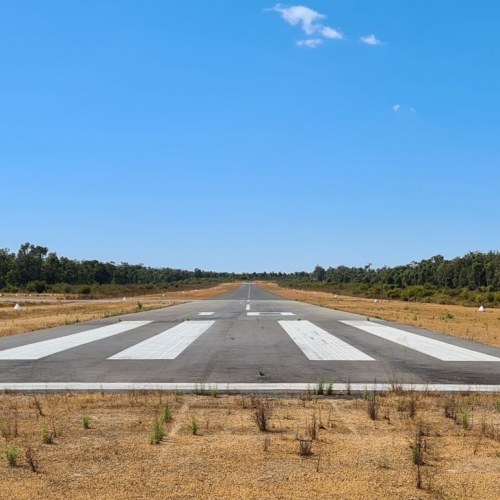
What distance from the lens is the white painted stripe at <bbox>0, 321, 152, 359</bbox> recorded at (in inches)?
536

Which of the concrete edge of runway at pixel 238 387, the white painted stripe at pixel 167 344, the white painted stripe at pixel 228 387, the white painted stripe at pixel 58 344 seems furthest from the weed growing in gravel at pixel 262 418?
the white painted stripe at pixel 58 344

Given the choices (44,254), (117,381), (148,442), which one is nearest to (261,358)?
(117,381)

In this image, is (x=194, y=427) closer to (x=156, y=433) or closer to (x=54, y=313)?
(x=156, y=433)

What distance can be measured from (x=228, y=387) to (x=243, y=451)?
3.57m

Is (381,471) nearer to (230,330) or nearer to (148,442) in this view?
(148,442)

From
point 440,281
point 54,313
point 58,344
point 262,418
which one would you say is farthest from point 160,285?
point 262,418

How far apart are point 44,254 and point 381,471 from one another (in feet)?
449

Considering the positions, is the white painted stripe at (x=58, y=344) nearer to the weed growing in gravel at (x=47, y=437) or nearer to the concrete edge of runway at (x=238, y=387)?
the concrete edge of runway at (x=238, y=387)

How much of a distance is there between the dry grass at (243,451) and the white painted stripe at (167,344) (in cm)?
508

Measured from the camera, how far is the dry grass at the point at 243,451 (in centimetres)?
480

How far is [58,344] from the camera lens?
52.0 feet

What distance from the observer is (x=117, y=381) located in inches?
390

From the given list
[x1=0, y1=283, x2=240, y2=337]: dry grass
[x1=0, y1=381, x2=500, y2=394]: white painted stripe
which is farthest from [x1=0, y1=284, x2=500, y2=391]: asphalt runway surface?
[x1=0, y1=283, x2=240, y2=337]: dry grass

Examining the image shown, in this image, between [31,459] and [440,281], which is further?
[440,281]
